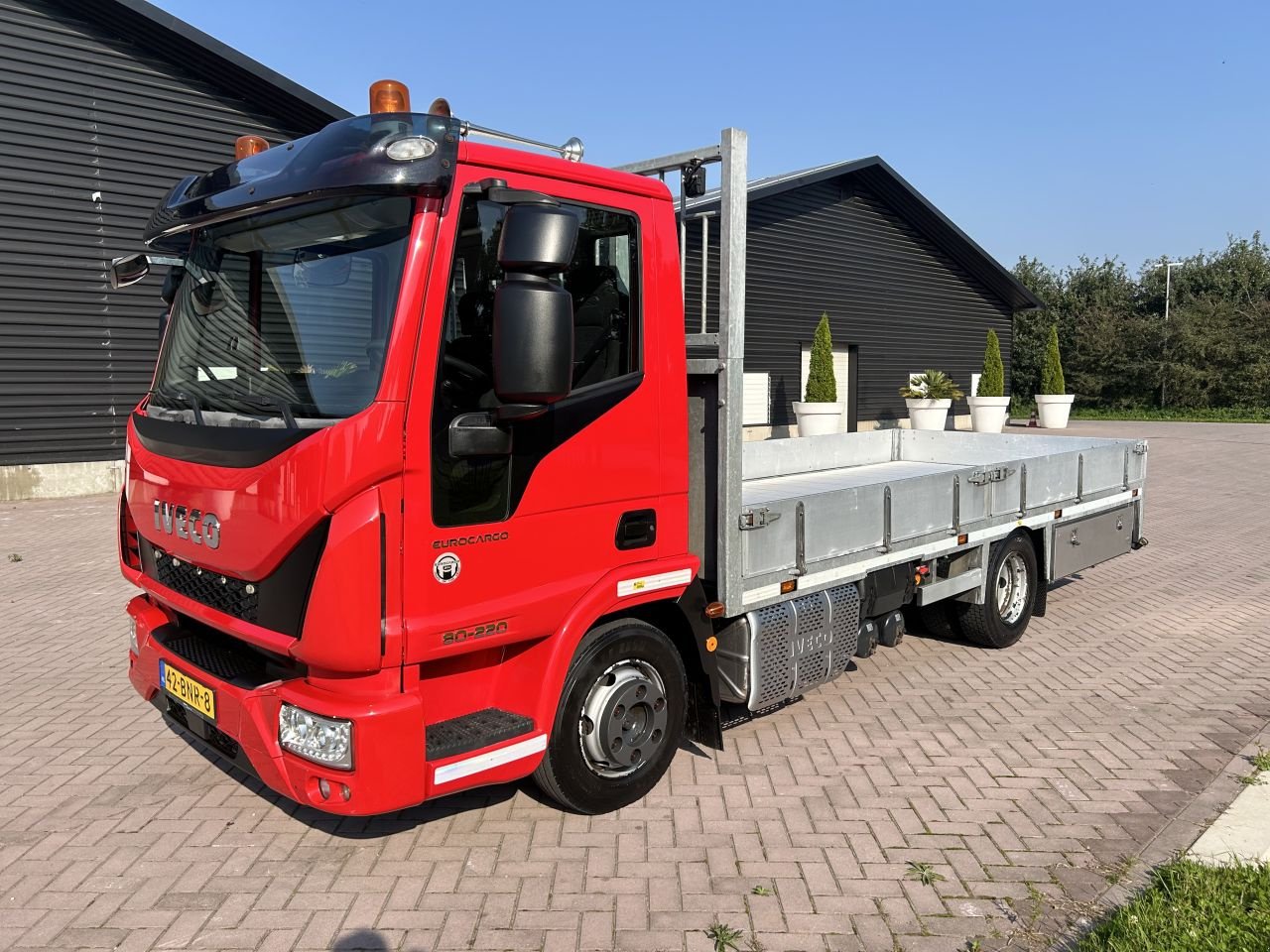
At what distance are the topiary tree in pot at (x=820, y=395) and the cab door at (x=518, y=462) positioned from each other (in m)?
15.6

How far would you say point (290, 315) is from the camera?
3.27m

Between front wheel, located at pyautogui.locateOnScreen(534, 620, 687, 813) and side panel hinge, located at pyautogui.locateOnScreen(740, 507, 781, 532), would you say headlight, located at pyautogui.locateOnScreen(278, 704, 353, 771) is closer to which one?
front wheel, located at pyautogui.locateOnScreen(534, 620, 687, 813)

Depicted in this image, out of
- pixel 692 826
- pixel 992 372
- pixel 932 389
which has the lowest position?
pixel 692 826

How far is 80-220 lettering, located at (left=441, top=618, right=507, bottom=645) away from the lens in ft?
10.2

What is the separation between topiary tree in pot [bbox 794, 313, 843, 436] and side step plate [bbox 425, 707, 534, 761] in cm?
1605

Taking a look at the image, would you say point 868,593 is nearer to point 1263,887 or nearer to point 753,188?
point 1263,887

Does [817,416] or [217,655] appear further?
[817,416]

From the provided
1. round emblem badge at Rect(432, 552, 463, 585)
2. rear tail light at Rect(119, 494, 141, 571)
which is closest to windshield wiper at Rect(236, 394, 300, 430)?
round emblem badge at Rect(432, 552, 463, 585)

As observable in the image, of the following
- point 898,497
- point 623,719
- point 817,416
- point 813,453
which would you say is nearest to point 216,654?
point 623,719

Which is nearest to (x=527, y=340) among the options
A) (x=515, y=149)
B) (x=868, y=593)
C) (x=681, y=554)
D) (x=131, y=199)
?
(x=515, y=149)

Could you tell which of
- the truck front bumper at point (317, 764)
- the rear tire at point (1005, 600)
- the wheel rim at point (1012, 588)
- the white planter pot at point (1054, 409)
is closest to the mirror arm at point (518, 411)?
the truck front bumper at point (317, 764)

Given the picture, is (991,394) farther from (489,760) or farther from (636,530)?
(489,760)

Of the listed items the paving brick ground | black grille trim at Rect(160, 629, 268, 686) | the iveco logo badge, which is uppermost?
the iveco logo badge

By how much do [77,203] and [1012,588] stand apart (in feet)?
42.0
